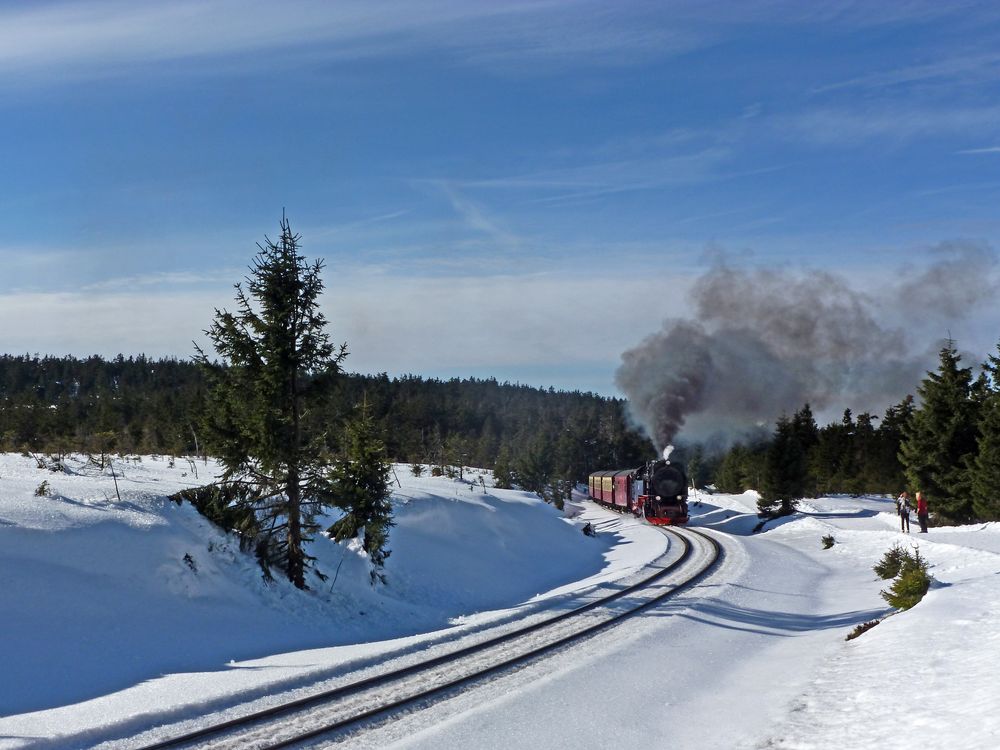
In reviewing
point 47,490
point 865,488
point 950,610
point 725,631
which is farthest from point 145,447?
point 865,488

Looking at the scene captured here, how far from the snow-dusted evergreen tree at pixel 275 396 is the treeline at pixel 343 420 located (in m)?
0.61

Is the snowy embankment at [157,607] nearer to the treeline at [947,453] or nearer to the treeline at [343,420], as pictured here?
the treeline at [343,420]

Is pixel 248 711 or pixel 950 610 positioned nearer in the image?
pixel 248 711

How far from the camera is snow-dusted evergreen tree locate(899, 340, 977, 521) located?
4156cm

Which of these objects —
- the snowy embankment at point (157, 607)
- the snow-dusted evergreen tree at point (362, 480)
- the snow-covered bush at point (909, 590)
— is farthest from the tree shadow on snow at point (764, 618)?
the snow-dusted evergreen tree at point (362, 480)

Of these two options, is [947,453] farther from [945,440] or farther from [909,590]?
[909,590]

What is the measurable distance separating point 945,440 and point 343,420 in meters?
34.4

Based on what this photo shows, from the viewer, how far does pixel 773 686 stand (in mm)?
13047

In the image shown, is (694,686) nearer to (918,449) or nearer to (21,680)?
(21,680)

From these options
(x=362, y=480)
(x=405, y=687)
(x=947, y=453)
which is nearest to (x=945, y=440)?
(x=947, y=453)

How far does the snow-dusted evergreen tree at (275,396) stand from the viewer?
20.0m

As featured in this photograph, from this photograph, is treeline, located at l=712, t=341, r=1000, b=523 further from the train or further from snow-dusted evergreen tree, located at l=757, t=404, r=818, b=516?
the train

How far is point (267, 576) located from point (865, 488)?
234 feet

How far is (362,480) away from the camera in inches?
887
